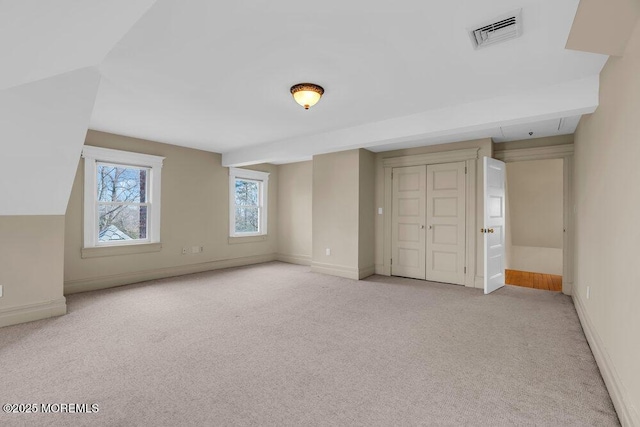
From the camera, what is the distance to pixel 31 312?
3277mm

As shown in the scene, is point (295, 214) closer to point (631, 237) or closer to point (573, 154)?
point (573, 154)

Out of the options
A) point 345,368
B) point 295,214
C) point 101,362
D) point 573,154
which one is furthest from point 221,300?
point 573,154

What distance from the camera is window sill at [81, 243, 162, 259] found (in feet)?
14.9

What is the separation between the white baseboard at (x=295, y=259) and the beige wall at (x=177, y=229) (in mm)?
398

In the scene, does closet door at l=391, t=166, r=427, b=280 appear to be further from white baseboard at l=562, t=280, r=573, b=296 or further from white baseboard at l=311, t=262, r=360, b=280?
white baseboard at l=562, t=280, r=573, b=296

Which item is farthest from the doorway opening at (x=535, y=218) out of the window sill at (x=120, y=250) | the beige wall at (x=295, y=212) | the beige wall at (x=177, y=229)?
the window sill at (x=120, y=250)

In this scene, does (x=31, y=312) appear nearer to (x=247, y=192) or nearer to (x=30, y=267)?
(x=30, y=267)

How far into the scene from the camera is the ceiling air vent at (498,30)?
6.44 feet

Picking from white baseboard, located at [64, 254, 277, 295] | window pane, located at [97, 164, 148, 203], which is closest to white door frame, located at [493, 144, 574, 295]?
white baseboard, located at [64, 254, 277, 295]

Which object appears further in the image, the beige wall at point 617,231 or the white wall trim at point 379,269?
the white wall trim at point 379,269

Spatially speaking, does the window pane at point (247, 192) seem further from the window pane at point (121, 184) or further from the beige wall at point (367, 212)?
the beige wall at point (367, 212)

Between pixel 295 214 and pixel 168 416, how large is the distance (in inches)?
217

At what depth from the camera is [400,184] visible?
5598 mm

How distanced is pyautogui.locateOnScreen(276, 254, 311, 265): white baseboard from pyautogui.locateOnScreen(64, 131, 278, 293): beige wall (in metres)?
0.40
